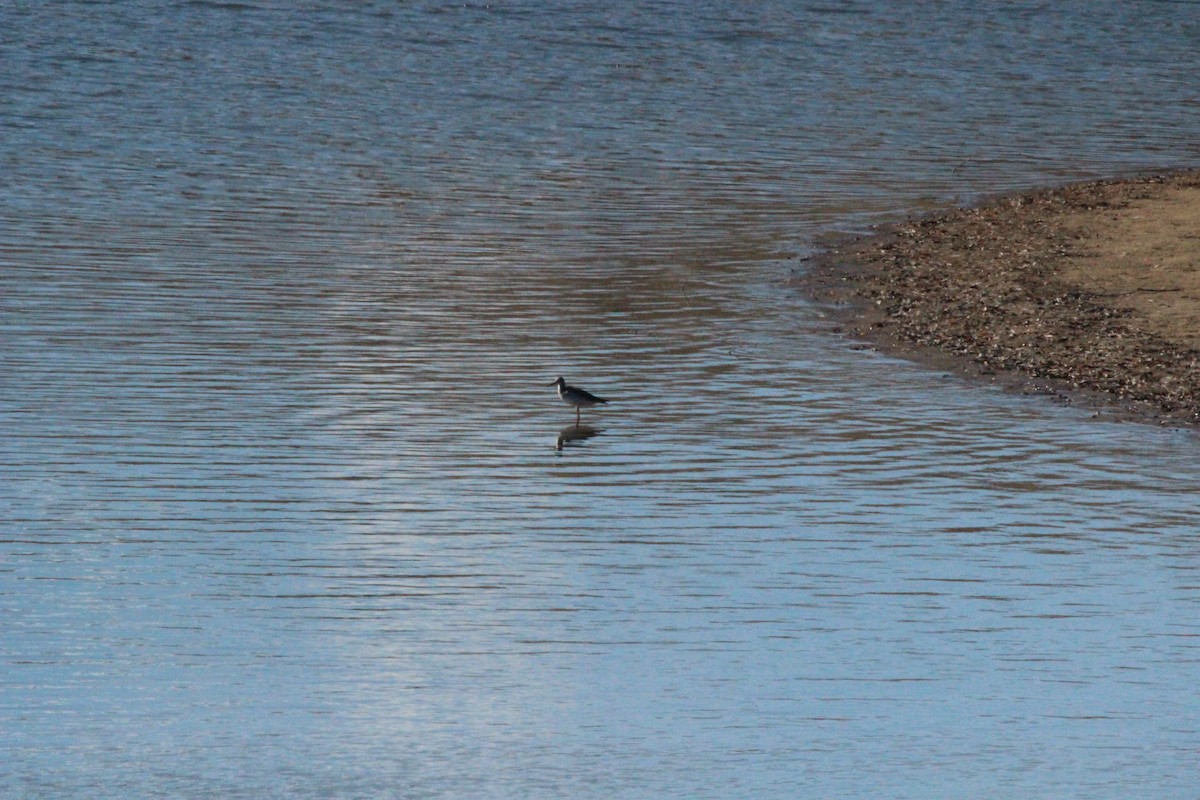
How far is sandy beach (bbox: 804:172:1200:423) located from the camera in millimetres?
17688

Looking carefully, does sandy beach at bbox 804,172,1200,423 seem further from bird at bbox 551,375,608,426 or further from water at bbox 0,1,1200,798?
bird at bbox 551,375,608,426

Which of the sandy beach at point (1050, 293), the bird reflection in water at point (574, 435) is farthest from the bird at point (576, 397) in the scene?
the sandy beach at point (1050, 293)

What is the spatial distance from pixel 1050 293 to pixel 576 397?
663cm

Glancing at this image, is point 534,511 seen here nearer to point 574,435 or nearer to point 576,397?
point 574,435

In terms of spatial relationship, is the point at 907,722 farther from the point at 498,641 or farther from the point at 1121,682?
the point at 498,641

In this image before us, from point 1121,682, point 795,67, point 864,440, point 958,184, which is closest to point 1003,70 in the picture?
point 795,67

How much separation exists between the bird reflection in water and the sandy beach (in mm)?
4022

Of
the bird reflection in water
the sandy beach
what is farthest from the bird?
the sandy beach

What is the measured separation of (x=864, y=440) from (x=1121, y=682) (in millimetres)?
5554

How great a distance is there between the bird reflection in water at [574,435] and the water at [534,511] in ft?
0.11

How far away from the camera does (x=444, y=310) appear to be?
20.8 m

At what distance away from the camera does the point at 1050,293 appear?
20.6m

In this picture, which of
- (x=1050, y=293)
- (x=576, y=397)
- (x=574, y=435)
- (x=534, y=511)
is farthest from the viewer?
(x=1050, y=293)

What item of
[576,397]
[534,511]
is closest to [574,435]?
[576,397]
